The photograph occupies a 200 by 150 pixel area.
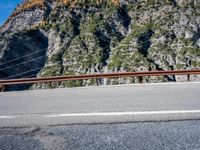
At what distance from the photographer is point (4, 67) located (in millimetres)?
180250

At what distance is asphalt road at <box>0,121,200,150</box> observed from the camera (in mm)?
3809

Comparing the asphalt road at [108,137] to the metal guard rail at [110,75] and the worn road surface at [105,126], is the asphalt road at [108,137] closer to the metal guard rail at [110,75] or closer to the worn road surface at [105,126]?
the worn road surface at [105,126]

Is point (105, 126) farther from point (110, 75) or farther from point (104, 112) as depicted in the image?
point (110, 75)

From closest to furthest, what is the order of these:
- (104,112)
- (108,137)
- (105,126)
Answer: (108,137)
(105,126)
(104,112)

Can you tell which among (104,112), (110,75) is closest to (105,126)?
(104,112)

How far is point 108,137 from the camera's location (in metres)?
4.14

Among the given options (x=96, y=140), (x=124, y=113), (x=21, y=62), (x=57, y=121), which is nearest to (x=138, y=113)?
(x=124, y=113)

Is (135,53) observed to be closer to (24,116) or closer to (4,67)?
(4,67)

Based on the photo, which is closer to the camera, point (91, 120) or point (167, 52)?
point (91, 120)

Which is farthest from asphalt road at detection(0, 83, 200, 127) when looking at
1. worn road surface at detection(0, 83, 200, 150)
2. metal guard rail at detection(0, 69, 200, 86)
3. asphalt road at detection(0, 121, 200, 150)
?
metal guard rail at detection(0, 69, 200, 86)

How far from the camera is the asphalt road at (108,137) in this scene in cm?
381

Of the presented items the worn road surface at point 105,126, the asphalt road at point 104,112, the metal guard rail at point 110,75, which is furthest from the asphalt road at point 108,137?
the metal guard rail at point 110,75

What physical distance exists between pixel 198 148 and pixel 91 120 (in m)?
2.02

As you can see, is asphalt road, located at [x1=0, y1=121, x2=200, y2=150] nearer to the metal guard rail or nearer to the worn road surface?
the worn road surface
